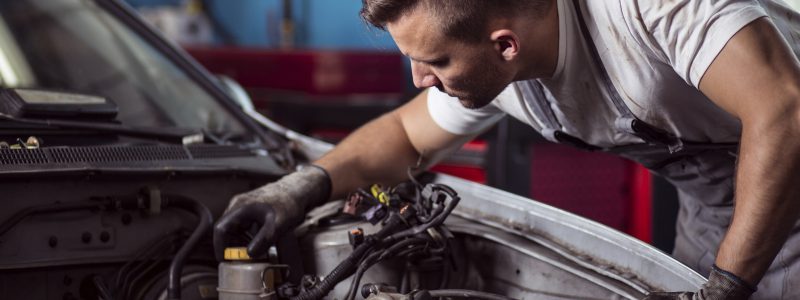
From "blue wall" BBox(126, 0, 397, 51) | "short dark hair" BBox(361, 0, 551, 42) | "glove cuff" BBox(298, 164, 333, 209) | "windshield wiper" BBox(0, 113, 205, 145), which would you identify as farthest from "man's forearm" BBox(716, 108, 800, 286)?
"blue wall" BBox(126, 0, 397, 51)

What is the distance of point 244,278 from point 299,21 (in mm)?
5801

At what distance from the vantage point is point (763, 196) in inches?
50.6

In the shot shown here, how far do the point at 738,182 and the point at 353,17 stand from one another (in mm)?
5796

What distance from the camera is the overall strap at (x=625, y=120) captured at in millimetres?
1610

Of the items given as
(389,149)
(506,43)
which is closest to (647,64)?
(506,43)

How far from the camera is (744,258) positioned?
1304 mm

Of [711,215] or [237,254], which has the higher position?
[237,254]

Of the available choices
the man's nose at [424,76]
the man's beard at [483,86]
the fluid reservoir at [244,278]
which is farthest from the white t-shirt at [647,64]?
the fluid reservoir at [244,278]

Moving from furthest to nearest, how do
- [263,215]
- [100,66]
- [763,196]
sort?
[100,66] < [263,215] < [763,196]

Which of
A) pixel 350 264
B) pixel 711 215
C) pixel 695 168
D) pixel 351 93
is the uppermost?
pixel 350 264

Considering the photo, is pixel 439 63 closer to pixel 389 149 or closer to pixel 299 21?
pixel 389 149

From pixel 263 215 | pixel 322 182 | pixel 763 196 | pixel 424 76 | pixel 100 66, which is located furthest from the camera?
pixel 100 66

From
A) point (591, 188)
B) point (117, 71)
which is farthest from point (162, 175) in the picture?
point (591, 188)

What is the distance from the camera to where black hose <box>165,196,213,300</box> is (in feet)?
5.53
